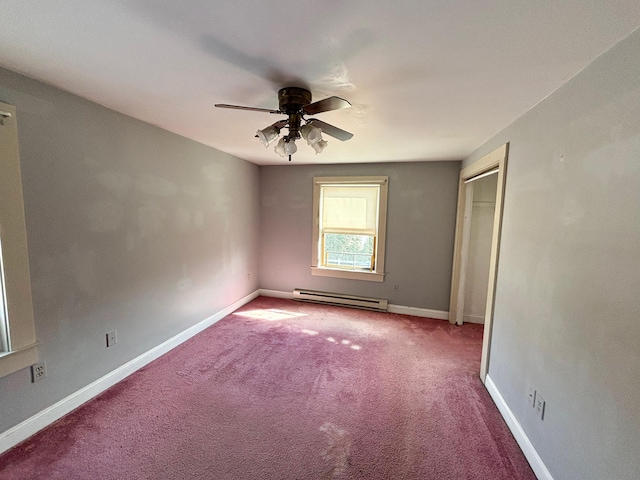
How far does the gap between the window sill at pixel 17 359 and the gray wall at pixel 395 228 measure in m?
3.11

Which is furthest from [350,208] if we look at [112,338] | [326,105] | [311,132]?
[112,338]

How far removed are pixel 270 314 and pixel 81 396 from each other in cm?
217

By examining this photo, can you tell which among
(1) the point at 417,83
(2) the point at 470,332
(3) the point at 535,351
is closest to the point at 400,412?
(3) the point at 535,351

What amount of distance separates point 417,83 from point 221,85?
1.15 meters

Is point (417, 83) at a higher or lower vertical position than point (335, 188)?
higher

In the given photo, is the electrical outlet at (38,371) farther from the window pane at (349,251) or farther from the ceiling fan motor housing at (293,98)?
the window pane at (349,251)

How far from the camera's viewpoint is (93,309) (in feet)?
6.86

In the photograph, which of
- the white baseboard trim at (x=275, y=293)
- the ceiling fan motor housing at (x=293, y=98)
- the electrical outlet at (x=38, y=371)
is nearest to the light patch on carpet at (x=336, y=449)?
the electrical outlet at (x=38, y=371)

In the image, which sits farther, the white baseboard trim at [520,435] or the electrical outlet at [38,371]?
the electrical outlet at [38,371]

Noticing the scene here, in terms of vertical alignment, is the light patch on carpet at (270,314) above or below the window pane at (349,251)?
below

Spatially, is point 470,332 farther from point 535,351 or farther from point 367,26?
point 367,26

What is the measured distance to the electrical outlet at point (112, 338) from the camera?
2.22 metres

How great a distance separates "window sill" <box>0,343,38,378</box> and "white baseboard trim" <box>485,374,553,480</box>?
Result: 3100mm

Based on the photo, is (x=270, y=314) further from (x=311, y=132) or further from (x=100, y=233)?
(x=311, y=132)
